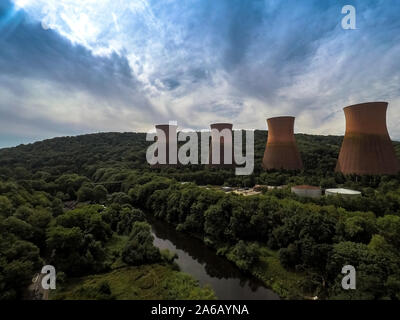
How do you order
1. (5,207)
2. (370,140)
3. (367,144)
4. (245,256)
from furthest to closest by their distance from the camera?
(367,144), (370,140), (5,207), (245,256)

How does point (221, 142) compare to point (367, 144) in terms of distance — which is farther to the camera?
point (221, 142)

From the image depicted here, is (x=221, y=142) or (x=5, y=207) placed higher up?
(x=221, y=142)

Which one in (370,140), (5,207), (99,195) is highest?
(370,140)

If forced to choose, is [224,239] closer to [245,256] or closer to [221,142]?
[245,256]

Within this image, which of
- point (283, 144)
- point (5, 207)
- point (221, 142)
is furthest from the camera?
point (221, 142)

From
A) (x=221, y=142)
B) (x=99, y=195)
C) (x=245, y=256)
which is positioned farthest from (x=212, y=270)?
(x=221, y=142)

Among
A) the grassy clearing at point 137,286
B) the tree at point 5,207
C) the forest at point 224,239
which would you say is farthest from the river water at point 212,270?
the tree at point 5,207

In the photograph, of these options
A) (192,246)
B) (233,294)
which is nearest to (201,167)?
(192,246)
